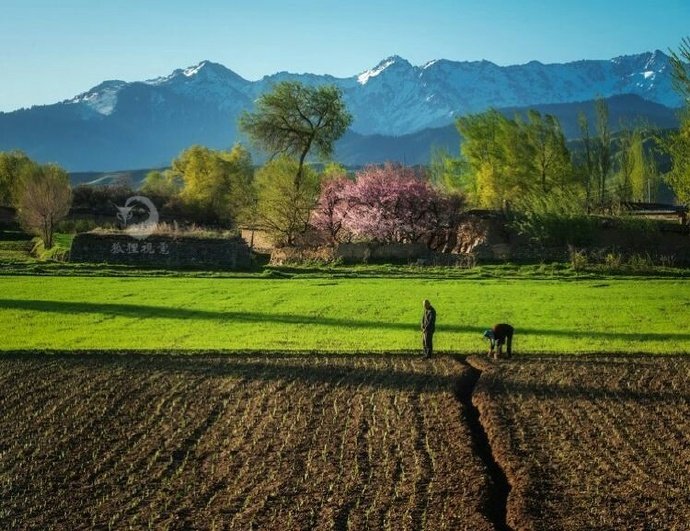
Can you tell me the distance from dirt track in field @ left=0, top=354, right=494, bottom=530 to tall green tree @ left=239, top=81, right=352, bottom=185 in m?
56.3

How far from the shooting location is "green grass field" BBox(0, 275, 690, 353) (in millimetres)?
26859

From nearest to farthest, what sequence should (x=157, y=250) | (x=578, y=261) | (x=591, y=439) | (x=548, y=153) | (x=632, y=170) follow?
(x=591, y=439) → (x=578, y=261) → (x=157, y=250) → (x=548, y=153) → (x=632, y=170)

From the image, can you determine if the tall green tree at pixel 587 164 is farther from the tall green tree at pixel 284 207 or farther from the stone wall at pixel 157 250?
the stone wall at pixel 157 250

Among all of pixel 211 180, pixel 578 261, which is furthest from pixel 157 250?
pixel 211 180

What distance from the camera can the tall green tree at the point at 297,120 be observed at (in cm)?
7656

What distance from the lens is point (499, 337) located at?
23609 millimetres

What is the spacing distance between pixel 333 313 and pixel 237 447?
62.7 feet

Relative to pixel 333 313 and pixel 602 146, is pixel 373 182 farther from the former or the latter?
pixel 333 313

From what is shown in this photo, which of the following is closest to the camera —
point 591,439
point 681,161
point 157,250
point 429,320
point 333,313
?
point 591,439

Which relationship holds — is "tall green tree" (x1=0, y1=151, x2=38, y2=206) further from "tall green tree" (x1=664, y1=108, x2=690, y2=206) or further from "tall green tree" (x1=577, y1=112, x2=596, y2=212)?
"tall green tree" (x1=664, y1=108, x2=690, y2=206)

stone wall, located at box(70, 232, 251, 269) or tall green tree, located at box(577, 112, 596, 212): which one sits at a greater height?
tall green tree, located at box(577, 112, 596, 212)

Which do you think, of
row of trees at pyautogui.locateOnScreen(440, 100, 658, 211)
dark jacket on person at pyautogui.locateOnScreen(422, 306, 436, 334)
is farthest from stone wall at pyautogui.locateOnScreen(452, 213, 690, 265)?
dark jacket on person at pyautogui.locateOnScreen(422, 306, 436, 334)

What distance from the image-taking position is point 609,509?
12102 mm

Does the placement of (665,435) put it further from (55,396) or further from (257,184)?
(257,184)
